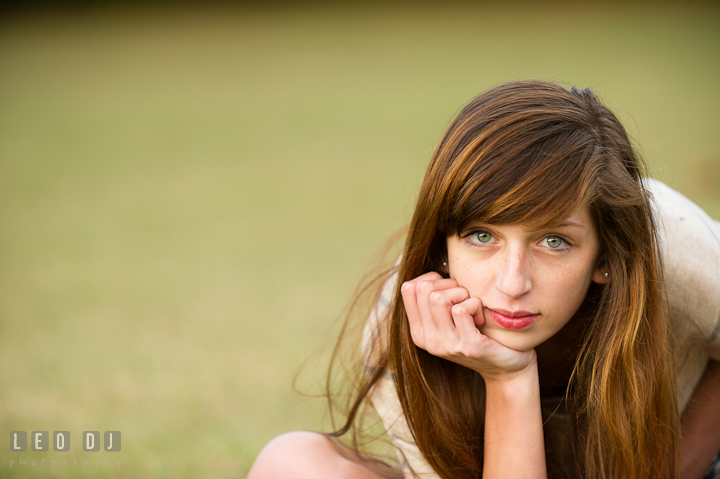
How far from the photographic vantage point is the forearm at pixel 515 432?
4.48 feet

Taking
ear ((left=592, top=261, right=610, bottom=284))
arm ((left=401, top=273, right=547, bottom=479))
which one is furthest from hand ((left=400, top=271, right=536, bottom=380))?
→ ear ((left=592, top=261, right=610, bottom=284))

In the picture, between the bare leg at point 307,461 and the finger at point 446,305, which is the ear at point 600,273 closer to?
the finger at point 446,305

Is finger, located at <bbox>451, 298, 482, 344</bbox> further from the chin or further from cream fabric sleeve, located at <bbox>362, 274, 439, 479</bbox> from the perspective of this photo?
cream fabric sleeve, located at <bbox>362, 274, 439, 479</bbox>

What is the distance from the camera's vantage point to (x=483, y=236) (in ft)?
4.22

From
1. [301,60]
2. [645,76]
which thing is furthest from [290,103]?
[645,76]

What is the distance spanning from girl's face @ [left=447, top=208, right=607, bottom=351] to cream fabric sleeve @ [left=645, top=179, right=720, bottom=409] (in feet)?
1.06

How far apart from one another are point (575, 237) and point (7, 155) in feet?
28.1

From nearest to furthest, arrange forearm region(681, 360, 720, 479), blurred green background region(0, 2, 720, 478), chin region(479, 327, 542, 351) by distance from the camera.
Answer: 1. chin region(479, 327, 542, 351)
2. forearm region(681, 360, 720, 479)
3. blurred green background region(0, 2, 720, 478)

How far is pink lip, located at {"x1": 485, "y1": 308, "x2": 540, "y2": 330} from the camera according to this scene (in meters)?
1.29

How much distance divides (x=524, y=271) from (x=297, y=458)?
28.1 inches

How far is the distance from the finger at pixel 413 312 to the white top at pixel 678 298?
0.17 meters

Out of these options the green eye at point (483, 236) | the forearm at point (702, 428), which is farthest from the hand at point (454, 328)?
the forearm at point (702, 428)

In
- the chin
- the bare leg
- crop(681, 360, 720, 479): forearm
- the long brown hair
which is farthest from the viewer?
crop(681, 360, 720, 479): forearm

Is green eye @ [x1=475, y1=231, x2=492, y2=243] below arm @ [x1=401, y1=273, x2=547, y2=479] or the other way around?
the other way around
